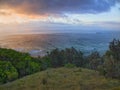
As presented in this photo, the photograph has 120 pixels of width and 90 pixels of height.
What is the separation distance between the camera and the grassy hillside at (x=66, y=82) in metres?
40.7

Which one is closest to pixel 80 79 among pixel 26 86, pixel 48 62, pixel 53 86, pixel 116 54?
pixel 53 86

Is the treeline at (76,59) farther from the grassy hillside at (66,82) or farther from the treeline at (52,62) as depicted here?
the grassy hillside at (66,82)

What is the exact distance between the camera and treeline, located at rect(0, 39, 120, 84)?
2009 inches

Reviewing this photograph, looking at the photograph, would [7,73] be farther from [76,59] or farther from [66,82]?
[76,59]

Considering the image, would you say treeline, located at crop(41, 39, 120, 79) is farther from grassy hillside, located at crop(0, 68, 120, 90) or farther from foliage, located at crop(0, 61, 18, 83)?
foliage, located at crop(0, 61, 18, 83)

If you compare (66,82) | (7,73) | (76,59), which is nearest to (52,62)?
(76,59)

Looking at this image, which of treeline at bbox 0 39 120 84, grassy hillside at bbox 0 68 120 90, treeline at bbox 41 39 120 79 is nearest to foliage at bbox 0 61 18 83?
treeline at bbox 0 39 120 84

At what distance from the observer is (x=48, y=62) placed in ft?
278

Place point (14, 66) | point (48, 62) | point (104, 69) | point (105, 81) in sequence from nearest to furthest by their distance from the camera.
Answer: point (105, 81)
point (104, 69)
point (14, 66)
point (48, 62)

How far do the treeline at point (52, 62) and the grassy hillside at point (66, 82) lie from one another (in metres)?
2.99

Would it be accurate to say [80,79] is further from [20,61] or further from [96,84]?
[20,61]

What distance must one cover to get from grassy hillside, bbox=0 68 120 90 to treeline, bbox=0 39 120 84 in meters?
2.99

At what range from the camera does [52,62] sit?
89.2 m

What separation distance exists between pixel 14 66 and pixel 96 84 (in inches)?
1177
